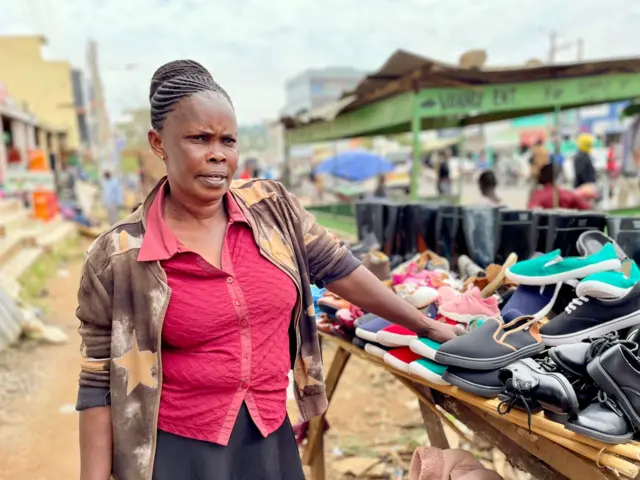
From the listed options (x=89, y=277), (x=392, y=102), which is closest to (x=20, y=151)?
(x=392, y=102)

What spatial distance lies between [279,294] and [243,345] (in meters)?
0.16

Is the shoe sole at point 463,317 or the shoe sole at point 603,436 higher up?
the shoe sole at point 463,317

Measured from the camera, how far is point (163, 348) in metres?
1.33

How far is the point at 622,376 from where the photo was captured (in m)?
1.15

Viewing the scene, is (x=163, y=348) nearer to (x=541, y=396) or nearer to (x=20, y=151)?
(x=541, y=396)

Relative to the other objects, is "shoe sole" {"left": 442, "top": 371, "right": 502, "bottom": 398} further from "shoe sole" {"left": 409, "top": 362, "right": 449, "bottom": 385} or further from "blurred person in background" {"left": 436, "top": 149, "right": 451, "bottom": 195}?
"blurred person in background" {"left": 436, "top": 149, "right": 451, "bottom": 195}

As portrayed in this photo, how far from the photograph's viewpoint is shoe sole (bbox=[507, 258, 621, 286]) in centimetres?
152

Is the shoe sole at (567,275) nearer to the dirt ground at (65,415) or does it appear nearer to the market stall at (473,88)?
the dirt ground at (65,415)

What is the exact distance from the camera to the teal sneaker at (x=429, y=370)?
1.49m

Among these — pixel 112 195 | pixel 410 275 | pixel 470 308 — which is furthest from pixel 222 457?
pixel 112 195

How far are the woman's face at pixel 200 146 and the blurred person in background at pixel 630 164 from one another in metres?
10.3

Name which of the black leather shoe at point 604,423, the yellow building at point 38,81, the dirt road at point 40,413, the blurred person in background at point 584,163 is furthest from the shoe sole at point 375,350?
the yellow building at point 38,81

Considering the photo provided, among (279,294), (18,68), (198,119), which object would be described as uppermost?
(18,68)

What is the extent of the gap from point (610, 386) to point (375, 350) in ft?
2.69
